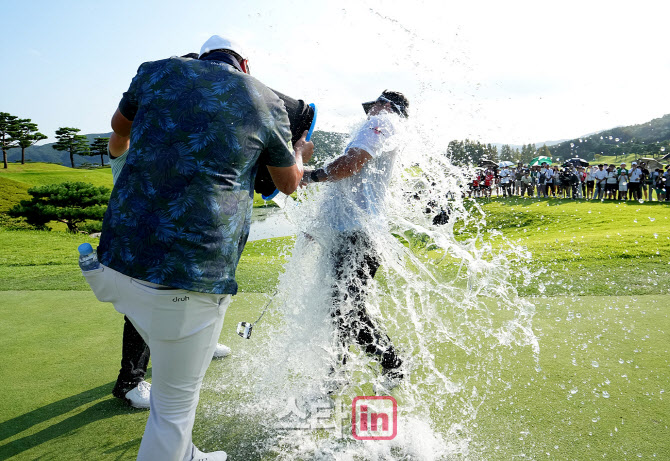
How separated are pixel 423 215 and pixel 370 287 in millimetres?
665

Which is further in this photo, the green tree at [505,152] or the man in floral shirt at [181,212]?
the green tree at [505,152]

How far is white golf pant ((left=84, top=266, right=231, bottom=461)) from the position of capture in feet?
5.57

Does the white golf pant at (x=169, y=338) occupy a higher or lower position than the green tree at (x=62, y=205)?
lower

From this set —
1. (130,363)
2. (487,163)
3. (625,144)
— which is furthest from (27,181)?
(625,144)

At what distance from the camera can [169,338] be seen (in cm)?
172

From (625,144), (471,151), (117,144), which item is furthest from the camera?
(625,144)

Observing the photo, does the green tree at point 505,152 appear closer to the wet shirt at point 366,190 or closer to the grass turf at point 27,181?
the wet shirt at point 366,190

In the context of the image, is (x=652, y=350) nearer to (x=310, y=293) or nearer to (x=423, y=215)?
(x=423, y=215)

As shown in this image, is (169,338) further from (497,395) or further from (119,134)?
(497,395)

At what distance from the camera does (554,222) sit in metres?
15.4

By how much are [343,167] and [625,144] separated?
359ft

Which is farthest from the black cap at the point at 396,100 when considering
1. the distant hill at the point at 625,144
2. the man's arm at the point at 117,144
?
the distant hill at the point at 625,144

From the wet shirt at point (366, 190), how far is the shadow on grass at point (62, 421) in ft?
5.69

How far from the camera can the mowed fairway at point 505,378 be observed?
252cm
